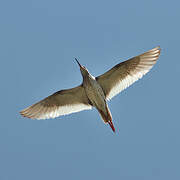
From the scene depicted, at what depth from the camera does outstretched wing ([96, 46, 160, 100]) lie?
51.5 ft

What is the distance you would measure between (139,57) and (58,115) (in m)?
4.05

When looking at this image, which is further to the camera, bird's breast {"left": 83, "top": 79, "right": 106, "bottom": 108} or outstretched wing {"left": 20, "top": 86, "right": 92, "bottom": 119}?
outstretched wing {"left": 20, "top": 86, "right": 92, "bottom": 119}

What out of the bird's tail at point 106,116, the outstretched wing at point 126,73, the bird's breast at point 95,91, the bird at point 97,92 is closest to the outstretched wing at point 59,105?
the bird at point 97,92

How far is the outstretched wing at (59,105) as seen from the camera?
16266 mm

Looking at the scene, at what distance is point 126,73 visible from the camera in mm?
16094

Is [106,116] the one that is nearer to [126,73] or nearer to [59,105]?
[126,73]

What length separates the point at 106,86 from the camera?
16266 mm

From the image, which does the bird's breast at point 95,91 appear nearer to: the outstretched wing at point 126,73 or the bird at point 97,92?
the bird at point 97,92

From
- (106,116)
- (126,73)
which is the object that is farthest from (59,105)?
(126,73)

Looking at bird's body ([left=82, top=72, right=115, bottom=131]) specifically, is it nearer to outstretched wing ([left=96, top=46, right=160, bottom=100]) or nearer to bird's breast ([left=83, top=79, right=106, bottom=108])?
bird's breast ([left=83, top=79, right=106, bottom=108])

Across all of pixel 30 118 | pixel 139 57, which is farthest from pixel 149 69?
pixel 30 118

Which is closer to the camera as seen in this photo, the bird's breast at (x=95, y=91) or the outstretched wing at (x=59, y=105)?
the bird's breast at (x=95, y=91)

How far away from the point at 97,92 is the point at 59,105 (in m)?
1.89

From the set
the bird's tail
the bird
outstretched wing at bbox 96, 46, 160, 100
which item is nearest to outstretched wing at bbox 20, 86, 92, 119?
the bird
